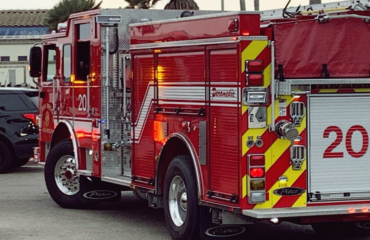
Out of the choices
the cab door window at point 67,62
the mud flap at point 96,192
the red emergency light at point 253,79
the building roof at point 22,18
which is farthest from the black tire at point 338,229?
the building roof at point 22,18

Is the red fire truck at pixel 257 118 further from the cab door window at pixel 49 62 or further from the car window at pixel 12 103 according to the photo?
the car window at pixel 12 103

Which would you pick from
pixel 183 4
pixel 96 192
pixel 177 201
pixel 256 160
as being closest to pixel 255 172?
pixel 256 160

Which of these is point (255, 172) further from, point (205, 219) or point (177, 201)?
point (177, 201)

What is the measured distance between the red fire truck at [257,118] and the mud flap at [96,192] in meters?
2.03

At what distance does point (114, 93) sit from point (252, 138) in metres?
3.59

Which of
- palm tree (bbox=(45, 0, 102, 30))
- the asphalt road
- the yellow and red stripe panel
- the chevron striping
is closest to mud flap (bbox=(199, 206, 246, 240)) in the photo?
the asphalt road

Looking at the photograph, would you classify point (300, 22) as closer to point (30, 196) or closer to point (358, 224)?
point (358, 224)

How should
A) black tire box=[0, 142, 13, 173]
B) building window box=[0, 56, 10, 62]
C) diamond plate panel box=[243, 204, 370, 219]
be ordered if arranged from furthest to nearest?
building window box=[0, 56, 10, 62] → black tire box=[0, 142, 13, 173] → diamond plate panel box=[243, 204, 370, 219]

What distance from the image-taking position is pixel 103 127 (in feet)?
40.2

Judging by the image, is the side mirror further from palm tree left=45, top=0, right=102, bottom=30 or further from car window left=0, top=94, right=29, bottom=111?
palm tree left=45, top=0, right=102, bottom=30

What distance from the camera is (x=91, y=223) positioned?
12.1 meters

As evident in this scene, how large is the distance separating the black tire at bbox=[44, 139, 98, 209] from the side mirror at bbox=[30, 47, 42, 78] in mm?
1348

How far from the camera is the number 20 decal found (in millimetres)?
9430

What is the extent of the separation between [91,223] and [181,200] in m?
2.19
